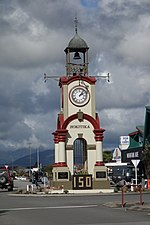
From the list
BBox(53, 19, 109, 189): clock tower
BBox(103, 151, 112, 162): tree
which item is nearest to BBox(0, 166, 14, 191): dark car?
BBox(53, 19, 109, 189): clock tower

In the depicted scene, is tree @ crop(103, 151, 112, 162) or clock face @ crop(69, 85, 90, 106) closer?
clock face @ crop(69, 85, 90, 106)

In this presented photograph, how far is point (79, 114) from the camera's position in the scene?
4597 centimetres

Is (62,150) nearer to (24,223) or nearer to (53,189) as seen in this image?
(53,189)

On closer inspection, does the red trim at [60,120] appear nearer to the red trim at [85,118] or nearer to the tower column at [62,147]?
the red trim at [85,118]

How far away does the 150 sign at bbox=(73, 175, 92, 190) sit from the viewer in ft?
145

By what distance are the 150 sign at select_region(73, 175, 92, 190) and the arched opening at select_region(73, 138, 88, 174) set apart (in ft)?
7.52

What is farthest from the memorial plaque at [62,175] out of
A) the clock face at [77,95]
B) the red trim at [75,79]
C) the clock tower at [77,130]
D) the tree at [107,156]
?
the tree at [107,156]

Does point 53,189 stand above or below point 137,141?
below

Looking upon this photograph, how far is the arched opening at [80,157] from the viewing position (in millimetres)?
46781

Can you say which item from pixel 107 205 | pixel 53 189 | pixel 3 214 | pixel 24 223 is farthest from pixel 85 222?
pixel 53 189

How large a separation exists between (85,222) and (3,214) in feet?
17.2

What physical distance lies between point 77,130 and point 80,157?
2.70 meters

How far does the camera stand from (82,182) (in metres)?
44.4

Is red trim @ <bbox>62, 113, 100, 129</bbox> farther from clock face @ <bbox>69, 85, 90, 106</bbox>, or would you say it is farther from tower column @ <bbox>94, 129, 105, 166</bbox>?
clock face @ <bbox>69, 85, 90, 106</bbox>
